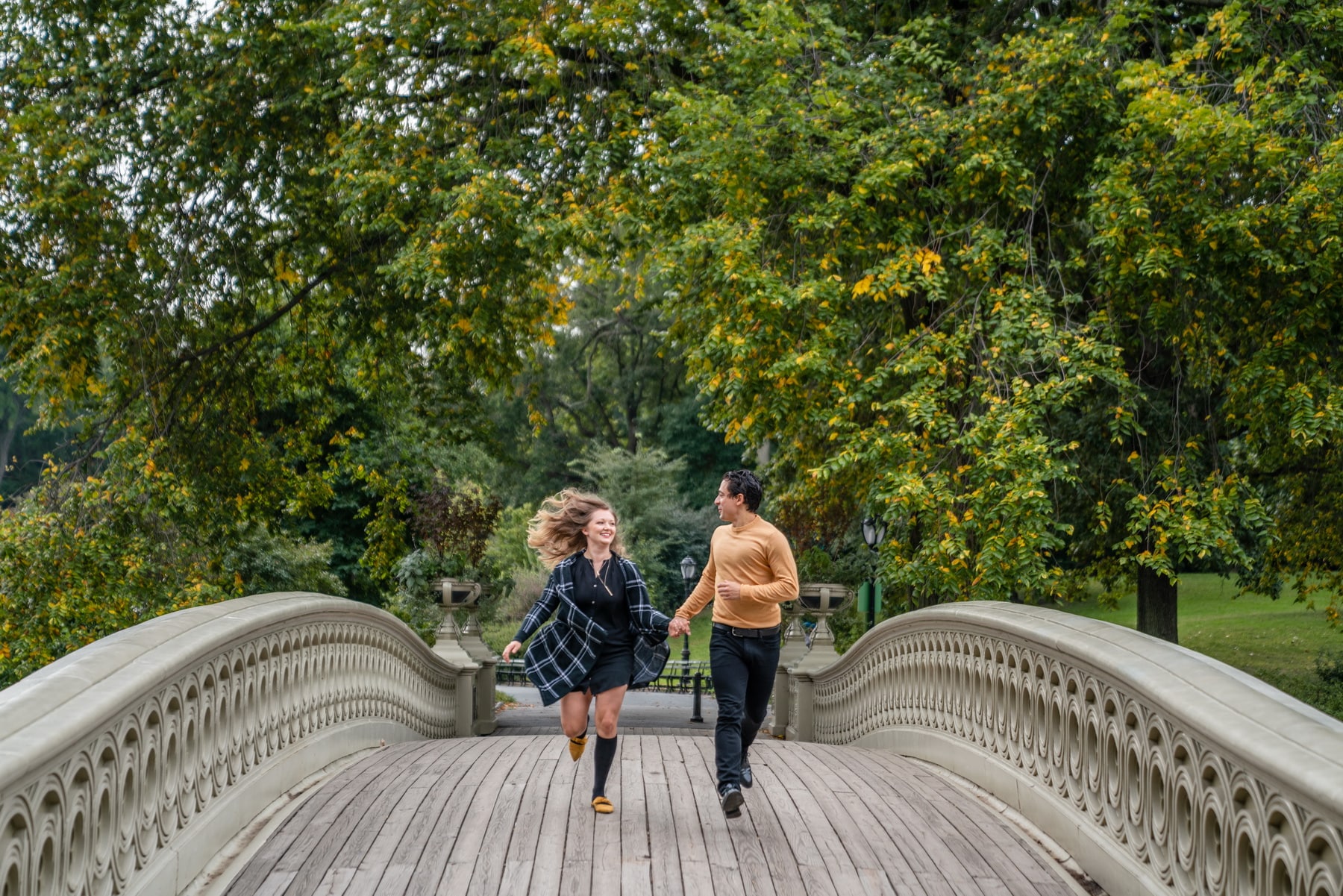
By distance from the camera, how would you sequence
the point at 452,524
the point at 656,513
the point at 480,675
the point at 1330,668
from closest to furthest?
the point at 480,675 < the point at 1330,668 < the point at 452,524 < the point at 656,513

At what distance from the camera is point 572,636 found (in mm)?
5531

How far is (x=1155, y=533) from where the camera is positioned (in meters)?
10.1

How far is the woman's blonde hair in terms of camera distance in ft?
18.6

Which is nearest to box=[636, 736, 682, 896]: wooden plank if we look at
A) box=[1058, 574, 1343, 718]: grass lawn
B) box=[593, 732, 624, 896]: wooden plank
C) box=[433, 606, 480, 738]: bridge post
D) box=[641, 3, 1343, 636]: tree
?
box=[593, 732, 624, 896]: wooden plank

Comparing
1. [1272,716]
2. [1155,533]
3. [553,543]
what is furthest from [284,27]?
[1272,716]

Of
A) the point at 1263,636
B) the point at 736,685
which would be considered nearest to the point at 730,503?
the point at 736,685

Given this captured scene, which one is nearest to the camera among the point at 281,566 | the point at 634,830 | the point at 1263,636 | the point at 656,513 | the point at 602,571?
the point at 634,830

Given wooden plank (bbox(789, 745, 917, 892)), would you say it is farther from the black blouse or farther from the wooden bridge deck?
the black blouse

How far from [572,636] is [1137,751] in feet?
7.97

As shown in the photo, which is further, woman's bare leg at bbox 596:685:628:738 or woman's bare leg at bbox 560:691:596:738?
woman's bare leg at bbox 560:691:596:738

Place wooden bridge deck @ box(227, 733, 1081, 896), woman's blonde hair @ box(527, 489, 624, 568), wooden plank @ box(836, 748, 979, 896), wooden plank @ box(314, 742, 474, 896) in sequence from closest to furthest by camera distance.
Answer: wooden plank @ box(314, 742, 474, 896) < wooden bridge deck @ box(227, 733, 1081, 896) < wooden plank @ box(836, 748, 979, 896) < woman's blonde hair @ box(527, 489, 624, 568)

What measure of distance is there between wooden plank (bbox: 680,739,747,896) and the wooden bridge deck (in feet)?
0.04

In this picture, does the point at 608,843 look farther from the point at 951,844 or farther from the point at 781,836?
the point at 951,844

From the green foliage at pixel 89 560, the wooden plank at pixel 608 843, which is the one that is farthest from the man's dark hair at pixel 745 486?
the green foliage at pixel 89 560
